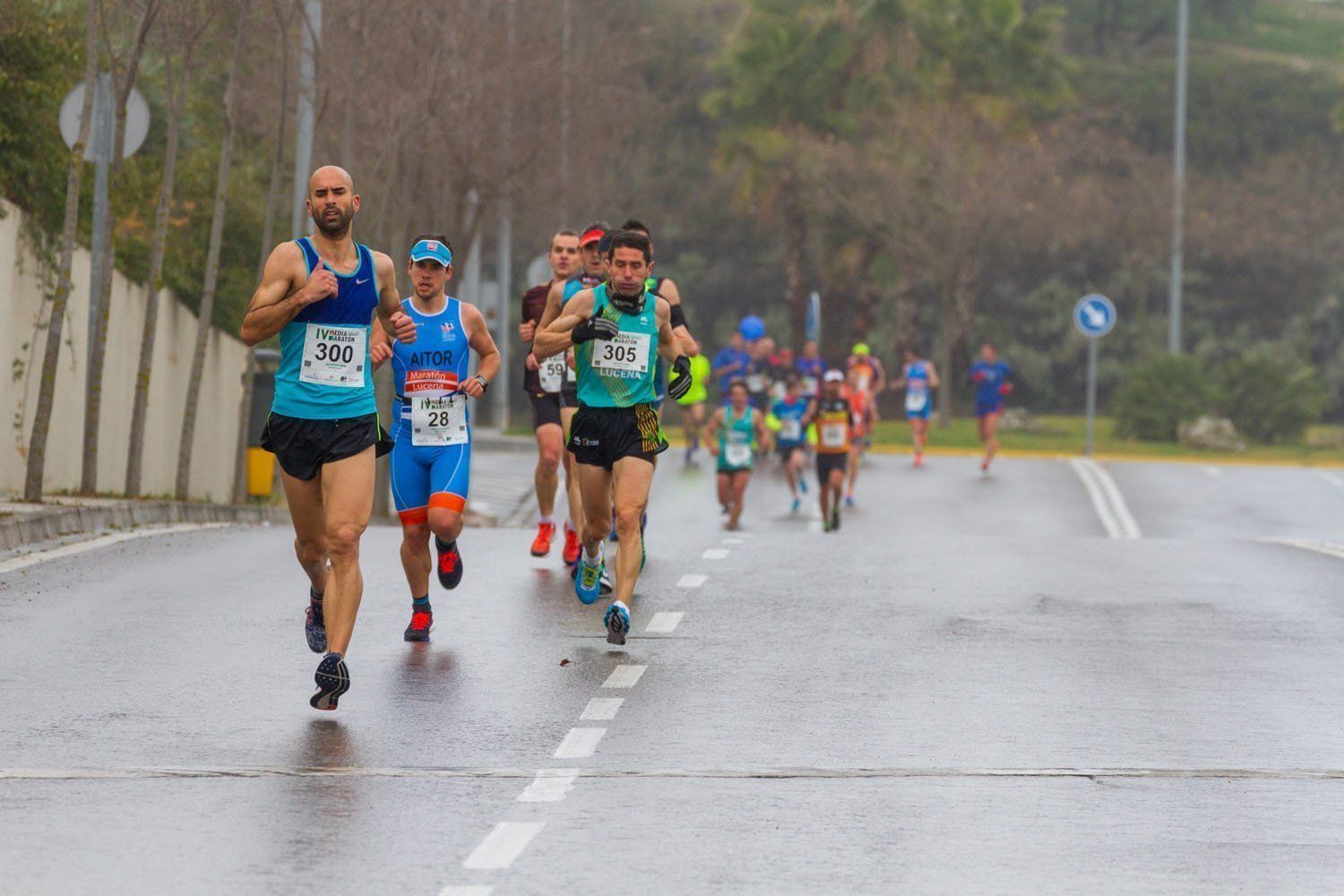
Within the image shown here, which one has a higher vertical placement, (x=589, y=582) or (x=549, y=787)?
(x=589, y=582)

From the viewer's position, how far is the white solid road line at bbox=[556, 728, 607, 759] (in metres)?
8.74

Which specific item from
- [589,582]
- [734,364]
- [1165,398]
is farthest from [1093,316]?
[589,582]

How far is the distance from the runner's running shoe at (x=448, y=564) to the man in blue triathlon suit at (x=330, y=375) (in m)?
1.79

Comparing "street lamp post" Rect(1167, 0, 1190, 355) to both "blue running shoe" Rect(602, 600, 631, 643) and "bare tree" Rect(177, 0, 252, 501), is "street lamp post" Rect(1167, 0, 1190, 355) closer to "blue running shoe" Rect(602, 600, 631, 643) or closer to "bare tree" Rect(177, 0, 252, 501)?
"bare tree" Rect(177, 0, 252, 501)

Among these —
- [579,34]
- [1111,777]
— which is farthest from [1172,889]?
[579,34]

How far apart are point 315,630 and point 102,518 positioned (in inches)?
337

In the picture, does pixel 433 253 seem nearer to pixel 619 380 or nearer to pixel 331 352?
pixel 619 380

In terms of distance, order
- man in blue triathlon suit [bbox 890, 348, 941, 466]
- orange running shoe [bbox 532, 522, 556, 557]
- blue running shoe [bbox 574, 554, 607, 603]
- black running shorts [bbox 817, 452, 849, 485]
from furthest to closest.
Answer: man in blue triathlon suit [bbox 890, 348, 941, 466], black running shorts [bbox 817, 452, 849, 485], orange running shoe [bbox 532, 522, 556, 557], blue running shoe [bbox 574, 554, 607, 603]

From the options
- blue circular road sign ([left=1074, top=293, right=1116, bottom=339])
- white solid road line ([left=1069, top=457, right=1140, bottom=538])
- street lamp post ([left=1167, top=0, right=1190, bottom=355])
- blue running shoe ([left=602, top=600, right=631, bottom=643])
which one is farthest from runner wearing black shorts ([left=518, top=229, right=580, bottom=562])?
street lamp post ([left=1167, top=0, right=1190, bottom=355])

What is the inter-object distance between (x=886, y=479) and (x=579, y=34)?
16991 millimetres

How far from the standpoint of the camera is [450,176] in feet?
114

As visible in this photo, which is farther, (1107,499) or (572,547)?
(1107,499)

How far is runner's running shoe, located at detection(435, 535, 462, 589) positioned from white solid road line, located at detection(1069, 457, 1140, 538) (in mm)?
17241

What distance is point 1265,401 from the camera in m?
50.6
